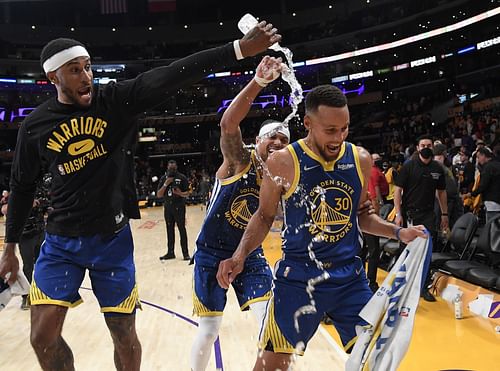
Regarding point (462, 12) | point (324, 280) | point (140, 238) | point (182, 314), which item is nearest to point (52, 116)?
point (324, 280)

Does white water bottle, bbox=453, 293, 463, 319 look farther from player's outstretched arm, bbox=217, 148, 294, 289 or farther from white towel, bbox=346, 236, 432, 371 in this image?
player's outstretched arm, bbox=217, 148, 294, 289

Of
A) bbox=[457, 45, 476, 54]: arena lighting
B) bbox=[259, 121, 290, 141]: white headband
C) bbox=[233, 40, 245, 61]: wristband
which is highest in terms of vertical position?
bbox=[457, 45, 476, 54]: arena lighting

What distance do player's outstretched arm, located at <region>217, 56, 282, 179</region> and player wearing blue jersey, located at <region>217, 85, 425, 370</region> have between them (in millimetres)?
465

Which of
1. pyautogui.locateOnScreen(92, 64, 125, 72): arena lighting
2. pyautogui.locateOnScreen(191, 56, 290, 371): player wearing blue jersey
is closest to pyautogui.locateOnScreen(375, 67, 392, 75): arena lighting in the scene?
pyautogui.locateOnScreen(92, 64, 125, 72): arena lighting

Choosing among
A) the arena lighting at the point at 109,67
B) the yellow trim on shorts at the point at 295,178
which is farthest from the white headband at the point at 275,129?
the arena lighting at the point at 109,67

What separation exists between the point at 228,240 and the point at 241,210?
0.22 m

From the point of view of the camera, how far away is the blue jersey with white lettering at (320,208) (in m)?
2.68

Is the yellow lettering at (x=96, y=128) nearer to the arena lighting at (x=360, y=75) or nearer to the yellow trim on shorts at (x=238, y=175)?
the yellow trim on shorts at (x=238, y=175)

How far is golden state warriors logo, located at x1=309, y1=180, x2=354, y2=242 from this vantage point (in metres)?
2.67

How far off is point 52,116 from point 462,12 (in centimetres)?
2578

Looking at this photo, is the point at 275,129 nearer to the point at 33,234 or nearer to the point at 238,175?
the point at 238,175

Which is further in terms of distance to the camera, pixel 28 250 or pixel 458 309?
pixel 28 250

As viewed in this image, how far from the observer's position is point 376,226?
293 centimetres

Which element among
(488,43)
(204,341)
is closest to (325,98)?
(204,341)
